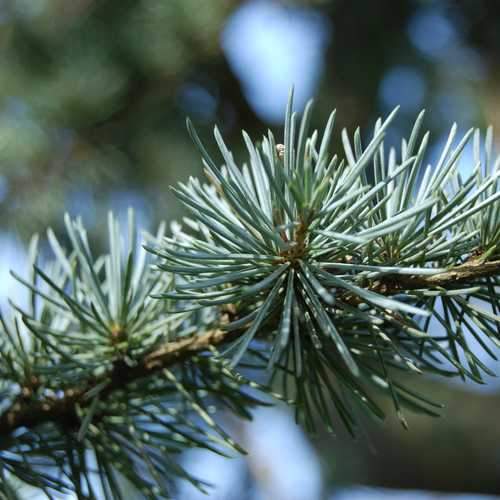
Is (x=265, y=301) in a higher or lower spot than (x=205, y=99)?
lower

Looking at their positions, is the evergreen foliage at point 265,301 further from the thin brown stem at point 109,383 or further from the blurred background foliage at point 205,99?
the blurred background foliage at point 205,99

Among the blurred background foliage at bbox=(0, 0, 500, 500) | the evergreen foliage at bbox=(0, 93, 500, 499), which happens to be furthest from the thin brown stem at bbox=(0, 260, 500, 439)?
the blurred background foliage at bbox=(0, 0, 500, 500)

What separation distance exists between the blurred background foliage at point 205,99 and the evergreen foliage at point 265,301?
677 mm

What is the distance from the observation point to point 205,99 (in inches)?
54.2

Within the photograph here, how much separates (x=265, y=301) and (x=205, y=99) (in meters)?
1.14

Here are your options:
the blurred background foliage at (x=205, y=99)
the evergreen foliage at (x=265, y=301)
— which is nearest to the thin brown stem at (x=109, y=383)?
the evergreen foliage at (x=265, y=301)

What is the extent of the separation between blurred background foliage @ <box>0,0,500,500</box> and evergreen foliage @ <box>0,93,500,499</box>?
26.7 inches

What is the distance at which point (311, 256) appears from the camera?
0.93ft

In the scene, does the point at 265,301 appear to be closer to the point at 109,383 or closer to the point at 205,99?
the point at 109,383

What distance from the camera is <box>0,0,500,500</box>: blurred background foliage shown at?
1.17m

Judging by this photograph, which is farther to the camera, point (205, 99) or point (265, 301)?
point (205, 99)

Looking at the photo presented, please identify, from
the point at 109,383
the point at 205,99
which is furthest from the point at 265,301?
the point at 205,99

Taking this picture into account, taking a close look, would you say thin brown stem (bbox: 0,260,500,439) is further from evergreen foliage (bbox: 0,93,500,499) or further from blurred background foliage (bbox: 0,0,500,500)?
blurred background foliage (bbox: 0,0,500,500)

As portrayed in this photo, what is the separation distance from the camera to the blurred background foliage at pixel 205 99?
3.85 feet
